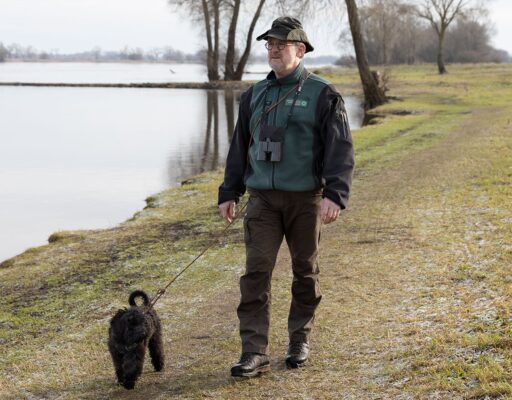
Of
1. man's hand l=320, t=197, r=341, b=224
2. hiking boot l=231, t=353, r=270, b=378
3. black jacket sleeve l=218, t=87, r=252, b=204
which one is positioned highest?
black jacket sleeve l=218, t=87, r=252, b=204

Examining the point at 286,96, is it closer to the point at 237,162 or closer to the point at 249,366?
the point at 237,162

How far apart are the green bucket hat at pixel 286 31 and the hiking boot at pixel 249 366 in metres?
2.17

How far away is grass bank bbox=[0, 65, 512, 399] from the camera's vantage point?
4.70 meters

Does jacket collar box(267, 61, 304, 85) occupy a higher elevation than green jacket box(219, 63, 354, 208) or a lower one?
higher

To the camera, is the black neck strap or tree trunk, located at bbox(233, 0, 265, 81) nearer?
the black neck strap

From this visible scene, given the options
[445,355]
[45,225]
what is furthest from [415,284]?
[45,225]

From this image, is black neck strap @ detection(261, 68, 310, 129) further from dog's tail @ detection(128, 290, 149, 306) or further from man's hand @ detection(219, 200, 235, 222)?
dog's tail @ detection(128, 290, 149, 306)

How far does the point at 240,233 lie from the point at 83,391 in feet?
17.4

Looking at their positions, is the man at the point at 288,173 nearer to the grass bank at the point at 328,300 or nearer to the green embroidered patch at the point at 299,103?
the green embroidered patch at the point at 299,103

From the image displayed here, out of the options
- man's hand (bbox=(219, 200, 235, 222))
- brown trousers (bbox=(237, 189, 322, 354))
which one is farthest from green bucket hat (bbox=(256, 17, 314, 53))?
man's hand (bbox=(219, 200, 235, 222))

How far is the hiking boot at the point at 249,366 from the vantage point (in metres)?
4.73

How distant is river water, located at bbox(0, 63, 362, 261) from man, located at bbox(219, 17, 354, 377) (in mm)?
7503

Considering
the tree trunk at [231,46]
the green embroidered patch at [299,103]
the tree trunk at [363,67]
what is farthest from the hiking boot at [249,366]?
the tree trunk at [231,46]

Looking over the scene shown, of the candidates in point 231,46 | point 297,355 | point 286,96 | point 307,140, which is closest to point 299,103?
point 286,96
